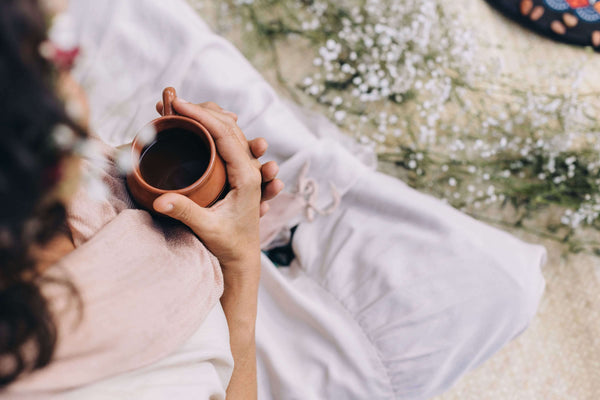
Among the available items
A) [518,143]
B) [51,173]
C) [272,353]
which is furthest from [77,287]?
[518,143]

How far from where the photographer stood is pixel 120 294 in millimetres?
428

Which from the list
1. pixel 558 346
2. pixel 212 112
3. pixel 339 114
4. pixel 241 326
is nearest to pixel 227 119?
pixel 212 112

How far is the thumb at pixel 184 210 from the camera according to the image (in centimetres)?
45

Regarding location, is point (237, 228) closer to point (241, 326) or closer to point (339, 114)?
point (241, 326)

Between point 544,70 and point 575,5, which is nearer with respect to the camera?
point 575,5

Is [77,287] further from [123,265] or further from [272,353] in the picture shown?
[272,353]

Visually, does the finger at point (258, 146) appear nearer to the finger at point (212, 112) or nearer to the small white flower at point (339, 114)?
the finger at point (212, 112)

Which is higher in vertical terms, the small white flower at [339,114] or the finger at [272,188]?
the finger at [272,188]

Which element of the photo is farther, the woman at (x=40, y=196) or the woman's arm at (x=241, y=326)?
the woman's arm at (x=241, y=326)

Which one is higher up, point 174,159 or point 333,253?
point 174,159

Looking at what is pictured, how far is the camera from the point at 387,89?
3.64 ft

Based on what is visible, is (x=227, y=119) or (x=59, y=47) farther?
(x=227, y=119)

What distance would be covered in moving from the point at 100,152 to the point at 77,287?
204 millimetres

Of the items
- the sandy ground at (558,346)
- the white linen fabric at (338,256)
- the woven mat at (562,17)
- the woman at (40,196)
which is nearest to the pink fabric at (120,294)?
the woman at (40,196)
